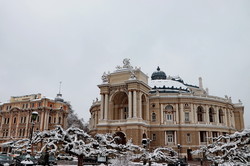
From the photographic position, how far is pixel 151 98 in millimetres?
49844

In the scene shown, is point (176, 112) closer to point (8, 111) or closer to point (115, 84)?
point (115, 84)

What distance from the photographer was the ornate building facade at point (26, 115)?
64125mm

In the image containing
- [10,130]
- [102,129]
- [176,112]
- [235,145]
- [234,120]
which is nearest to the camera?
[235,145]

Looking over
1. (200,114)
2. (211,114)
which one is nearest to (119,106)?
(200,114)

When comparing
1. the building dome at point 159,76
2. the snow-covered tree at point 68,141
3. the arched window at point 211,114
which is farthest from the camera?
the building dome at point 159,76

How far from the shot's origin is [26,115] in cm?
6538

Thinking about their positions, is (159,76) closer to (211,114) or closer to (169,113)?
(169,113)

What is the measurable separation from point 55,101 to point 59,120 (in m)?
5.50

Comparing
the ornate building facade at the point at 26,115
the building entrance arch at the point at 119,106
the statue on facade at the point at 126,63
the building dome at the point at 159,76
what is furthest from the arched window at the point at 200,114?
the ornate building facade at the point at 26,115

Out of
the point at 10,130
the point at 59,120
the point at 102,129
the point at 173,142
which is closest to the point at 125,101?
the point at 102,129

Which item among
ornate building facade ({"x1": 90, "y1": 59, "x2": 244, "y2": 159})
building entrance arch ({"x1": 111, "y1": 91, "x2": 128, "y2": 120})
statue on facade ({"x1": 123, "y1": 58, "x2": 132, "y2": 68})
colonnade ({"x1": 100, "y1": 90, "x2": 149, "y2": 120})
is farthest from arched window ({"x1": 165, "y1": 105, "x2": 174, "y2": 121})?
statue on facade ({"x1": 123, "y1": 58, "x2": 132, "y2": 68})

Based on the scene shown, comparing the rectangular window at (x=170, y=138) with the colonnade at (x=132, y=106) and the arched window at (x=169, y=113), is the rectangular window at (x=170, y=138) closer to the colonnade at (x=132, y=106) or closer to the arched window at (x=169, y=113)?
the arched window at (x=169, y=113)

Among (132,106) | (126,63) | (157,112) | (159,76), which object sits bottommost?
(157,112)

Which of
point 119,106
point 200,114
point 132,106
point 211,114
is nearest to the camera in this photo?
point 132,106
